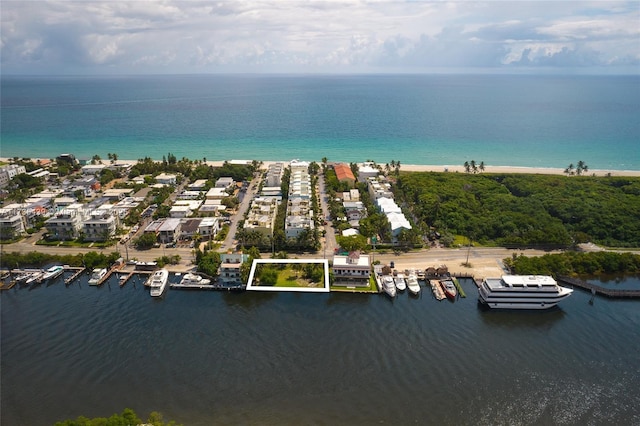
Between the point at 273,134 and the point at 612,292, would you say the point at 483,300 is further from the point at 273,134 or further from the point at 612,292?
the point at 273,134

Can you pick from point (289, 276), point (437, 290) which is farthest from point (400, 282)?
point (289, 276)

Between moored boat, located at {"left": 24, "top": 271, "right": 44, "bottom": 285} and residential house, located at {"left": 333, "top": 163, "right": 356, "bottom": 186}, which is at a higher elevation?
residential house, located at {"left": 333, "top": 163, "right": 356, "bottom": 186}

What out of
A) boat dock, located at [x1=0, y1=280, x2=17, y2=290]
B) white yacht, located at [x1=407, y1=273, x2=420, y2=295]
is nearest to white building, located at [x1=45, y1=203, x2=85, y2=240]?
boat dock, located at [x1=0, y1=280, x2=17, y2=290]

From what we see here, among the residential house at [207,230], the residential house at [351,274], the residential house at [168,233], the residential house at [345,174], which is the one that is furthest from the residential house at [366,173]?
the residential house at [168,233]

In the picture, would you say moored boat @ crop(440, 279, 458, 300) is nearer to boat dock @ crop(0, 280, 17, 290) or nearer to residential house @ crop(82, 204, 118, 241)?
residential house @ crop(82, 204, 118, 241)

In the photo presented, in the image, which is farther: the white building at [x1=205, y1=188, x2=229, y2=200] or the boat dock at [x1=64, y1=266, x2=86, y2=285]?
the white building at [x1=205, y1=188, x2=229, y2=200]

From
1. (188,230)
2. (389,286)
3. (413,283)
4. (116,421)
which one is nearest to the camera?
(116,421)

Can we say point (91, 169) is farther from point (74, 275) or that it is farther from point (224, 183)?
point (74, 275)
